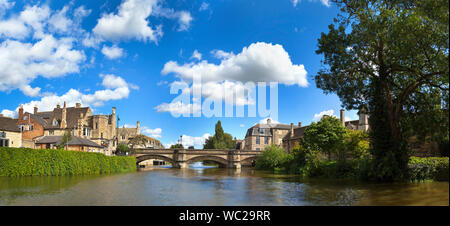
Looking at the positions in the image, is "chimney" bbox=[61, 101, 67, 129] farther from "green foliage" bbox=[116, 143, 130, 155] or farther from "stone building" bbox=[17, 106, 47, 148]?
"green foliage" bbox=[116, 143, 130, 155]

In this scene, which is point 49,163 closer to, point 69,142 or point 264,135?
point 69,142

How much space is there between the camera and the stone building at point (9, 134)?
45.9 meters

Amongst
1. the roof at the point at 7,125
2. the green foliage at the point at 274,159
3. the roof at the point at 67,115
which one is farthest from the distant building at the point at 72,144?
the green foliage at the point at 274,159

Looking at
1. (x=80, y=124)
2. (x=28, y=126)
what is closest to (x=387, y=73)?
(x=80, y=124)

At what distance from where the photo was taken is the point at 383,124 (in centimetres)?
2155

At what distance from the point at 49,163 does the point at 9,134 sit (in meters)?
18.5

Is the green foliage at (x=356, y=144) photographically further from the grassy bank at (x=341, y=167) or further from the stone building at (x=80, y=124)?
the stone building at (x=80, y=124)

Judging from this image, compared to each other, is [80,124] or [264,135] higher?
[80,124]

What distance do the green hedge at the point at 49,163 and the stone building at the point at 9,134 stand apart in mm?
14704

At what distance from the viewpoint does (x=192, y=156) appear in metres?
68.8
